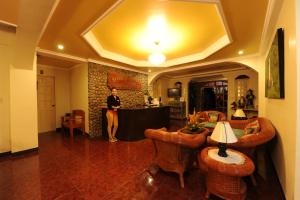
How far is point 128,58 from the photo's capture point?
5.30m

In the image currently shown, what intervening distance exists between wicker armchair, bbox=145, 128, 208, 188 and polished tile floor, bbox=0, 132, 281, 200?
0.24 metres

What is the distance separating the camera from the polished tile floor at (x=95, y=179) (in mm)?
1940

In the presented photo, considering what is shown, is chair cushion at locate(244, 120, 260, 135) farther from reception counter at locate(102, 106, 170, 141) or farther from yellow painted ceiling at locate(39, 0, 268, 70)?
reception counter at locate(102, 106, 170, 141)

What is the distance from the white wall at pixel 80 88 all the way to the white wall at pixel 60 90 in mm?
252

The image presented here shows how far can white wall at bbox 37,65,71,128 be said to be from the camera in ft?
18.3

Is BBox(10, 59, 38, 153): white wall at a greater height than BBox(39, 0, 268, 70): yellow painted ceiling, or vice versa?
Answer: BBox(39, 0, 268, 70): yellow painted ceiling

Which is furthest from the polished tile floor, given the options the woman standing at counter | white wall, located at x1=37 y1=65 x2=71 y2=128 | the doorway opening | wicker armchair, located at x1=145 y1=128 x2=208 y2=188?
the doorway opening

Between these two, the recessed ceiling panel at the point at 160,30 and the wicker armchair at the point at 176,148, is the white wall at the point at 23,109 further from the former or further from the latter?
the wicker armchair at the point at 176,148

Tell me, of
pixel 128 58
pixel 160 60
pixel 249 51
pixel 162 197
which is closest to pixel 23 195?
pixel 162 197

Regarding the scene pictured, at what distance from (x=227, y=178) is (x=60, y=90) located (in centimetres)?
619

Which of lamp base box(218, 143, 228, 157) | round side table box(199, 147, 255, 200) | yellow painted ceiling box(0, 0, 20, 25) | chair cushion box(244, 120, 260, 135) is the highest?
yellow painted ceiling box(0, 0, 20, 25)

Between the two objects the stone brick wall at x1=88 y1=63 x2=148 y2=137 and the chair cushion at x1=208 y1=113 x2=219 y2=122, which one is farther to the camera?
the stone brick wall at x1=88 y1=63 x2=148 y2=137

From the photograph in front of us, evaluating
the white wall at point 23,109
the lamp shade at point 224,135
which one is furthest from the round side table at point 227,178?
the white wall at point 23,109

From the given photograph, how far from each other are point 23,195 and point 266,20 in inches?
177
